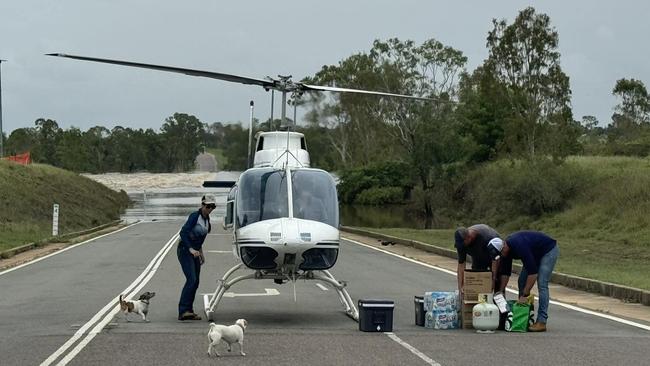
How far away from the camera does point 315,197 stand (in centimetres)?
1417

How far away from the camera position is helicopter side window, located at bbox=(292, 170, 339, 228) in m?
13.9

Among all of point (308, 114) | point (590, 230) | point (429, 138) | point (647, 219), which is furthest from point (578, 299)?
point (308, 114)

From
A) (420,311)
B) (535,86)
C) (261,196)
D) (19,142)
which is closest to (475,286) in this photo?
(420,311)

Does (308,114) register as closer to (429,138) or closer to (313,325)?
(429,138)

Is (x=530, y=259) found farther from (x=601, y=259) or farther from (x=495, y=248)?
(x=601, y=259)

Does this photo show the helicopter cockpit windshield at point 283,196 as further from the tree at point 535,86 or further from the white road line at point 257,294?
the tree at point 535,86

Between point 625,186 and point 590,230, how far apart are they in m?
4.47

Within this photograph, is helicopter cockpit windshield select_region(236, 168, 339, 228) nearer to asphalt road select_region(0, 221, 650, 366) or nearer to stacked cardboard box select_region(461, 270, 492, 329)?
asphalt road select_region(0, 221, 650, 366)

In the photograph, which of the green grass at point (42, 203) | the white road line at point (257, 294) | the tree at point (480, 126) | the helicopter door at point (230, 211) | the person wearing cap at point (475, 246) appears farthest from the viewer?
the tree at point (480, 126)

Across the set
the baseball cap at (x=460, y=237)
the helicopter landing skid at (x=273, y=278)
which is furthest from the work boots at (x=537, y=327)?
the helicopter landing skid at (x=273, y=278)

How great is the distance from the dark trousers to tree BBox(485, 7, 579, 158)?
38.1 m

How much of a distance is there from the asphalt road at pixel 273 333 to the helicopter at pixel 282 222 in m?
0.82

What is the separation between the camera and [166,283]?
69.8ft

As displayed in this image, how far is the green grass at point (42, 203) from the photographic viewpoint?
42469 millimetres
